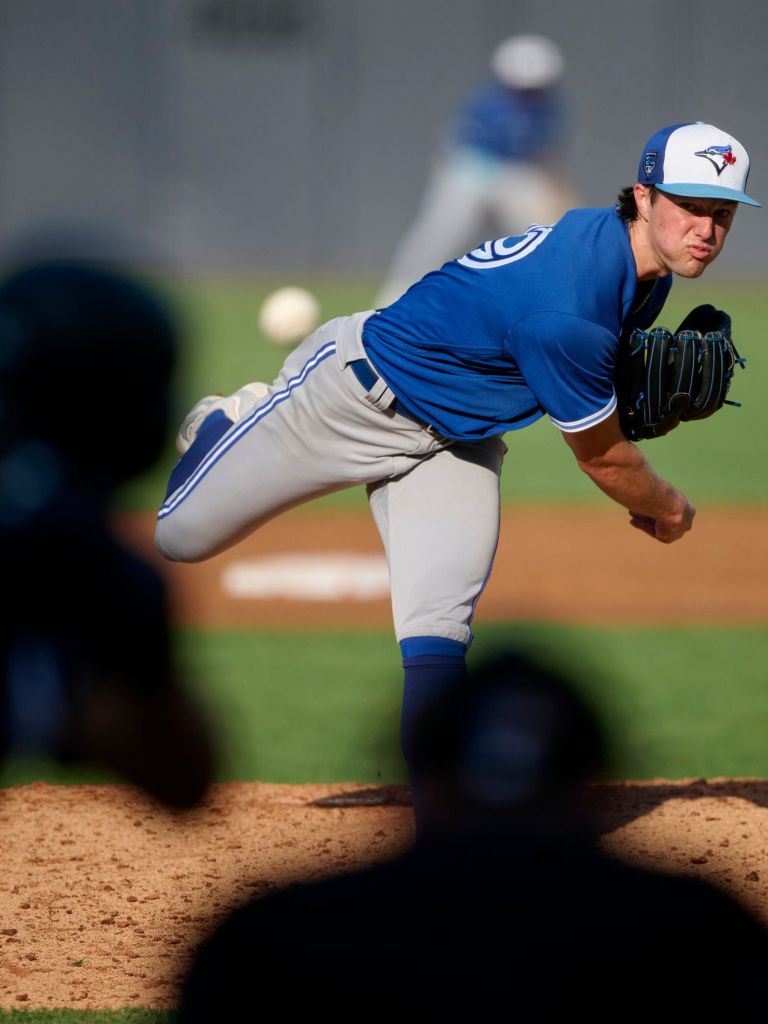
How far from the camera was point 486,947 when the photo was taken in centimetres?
227

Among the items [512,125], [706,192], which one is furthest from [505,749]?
[512,125]

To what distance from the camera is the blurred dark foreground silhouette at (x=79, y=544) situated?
4.33m

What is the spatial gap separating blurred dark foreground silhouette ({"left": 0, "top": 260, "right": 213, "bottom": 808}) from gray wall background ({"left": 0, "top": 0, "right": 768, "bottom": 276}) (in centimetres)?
1312

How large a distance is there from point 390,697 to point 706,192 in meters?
2.84

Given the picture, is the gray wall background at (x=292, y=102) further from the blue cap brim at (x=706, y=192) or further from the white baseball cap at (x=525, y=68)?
the blue cap brim at (x=706, y=192)

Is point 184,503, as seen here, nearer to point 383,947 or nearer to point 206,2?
point 383,947

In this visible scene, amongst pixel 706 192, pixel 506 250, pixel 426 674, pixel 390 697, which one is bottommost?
pixel 390 697

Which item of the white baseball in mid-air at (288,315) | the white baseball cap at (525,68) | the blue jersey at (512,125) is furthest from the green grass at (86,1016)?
the blue jersey at (512,125)

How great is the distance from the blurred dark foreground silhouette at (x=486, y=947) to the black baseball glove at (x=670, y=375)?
0.93 meters

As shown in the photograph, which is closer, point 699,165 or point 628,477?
point 699,165

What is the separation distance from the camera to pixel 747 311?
52.0 ft

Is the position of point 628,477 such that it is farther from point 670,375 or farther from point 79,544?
point 79,544

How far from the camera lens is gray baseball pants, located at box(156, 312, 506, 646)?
299cm

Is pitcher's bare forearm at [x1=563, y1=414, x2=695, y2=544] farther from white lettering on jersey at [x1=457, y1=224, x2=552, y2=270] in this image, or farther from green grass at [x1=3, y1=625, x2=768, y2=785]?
green grass at [x1=3, y1=625, x2=768, y2=785]
